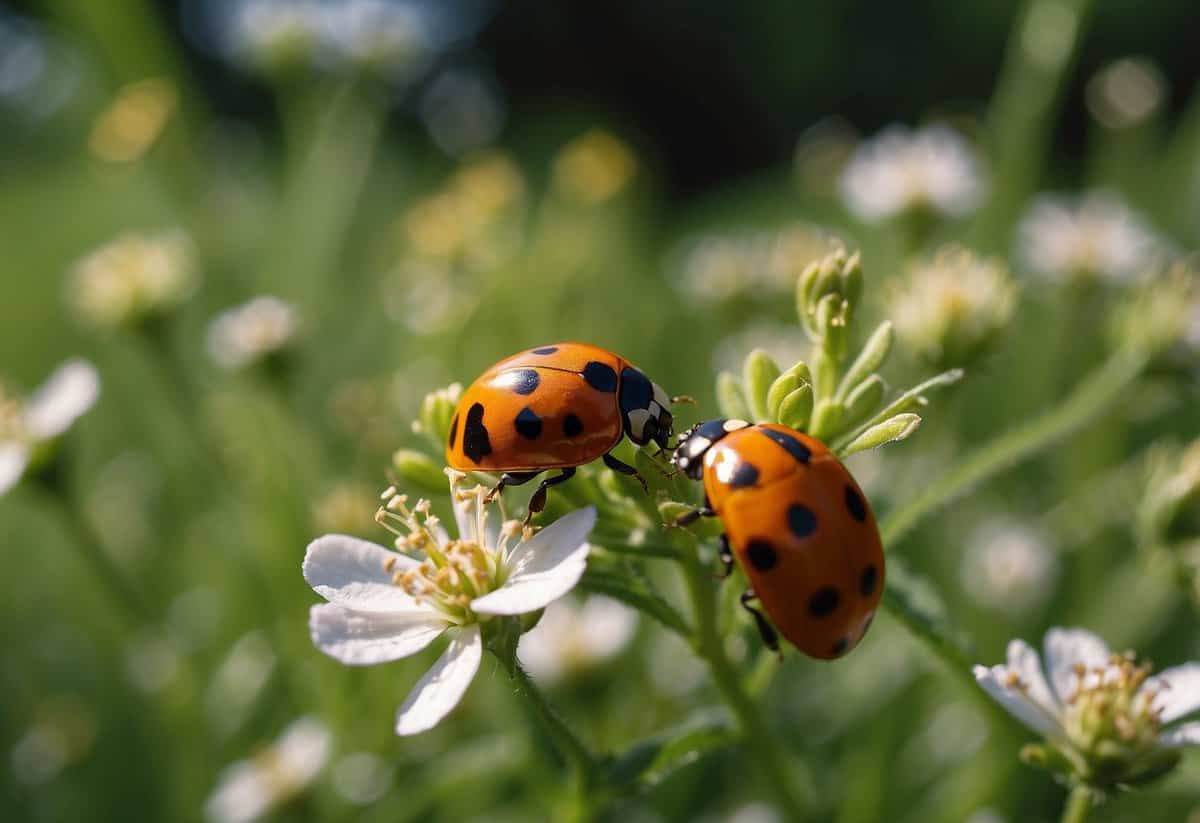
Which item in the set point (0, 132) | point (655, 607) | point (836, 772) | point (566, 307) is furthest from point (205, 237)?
point (0, 132)

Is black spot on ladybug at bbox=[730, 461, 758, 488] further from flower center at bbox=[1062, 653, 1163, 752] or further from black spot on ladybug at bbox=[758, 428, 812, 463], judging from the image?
flower center at bbox=[1062, 653, 1163, 752]

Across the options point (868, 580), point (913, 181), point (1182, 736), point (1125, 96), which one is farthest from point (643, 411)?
point (1125, 96)

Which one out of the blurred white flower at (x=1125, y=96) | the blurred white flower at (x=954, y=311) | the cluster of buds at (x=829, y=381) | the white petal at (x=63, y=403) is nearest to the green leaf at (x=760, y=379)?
the cluster of buds at (x=829, y=381)

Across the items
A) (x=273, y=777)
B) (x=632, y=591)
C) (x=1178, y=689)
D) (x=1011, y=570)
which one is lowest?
(x=1011, y=570)

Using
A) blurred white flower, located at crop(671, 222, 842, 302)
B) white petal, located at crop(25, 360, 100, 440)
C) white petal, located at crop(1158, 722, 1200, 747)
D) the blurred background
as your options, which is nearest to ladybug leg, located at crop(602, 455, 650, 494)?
the blurred background

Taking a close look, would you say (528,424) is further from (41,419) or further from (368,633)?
(41,419)
